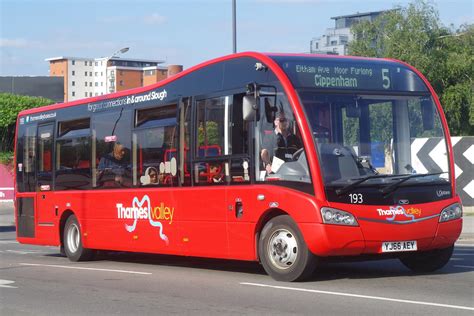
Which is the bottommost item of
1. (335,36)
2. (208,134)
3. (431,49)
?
(208,134)

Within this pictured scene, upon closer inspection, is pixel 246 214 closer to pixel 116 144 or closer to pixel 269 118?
pixel 269 118

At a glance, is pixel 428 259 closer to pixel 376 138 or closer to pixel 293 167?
pixel 376 138

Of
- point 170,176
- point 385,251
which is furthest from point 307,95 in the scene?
point 170,176

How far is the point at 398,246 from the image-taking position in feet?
40.4

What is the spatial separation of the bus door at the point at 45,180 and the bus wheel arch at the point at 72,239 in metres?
0.43

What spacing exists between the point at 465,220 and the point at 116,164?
12.7 meters

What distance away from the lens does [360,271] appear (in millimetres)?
13930

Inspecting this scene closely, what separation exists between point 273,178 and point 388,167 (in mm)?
1570

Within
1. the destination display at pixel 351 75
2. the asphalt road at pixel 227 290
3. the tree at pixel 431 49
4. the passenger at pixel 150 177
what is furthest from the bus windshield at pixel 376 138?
the tree at pixel 431 49

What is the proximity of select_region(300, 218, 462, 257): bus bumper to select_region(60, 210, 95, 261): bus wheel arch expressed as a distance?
742 cm

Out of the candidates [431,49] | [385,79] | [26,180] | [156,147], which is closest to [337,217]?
[385,79]

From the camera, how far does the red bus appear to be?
12.1 m

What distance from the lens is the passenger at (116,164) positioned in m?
17.0

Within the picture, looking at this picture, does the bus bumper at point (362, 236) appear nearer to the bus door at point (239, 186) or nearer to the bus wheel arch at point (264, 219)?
the bus wheel arch at point (264, 219)
